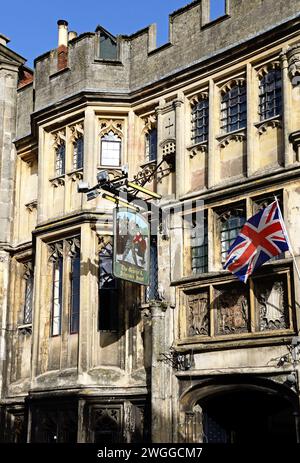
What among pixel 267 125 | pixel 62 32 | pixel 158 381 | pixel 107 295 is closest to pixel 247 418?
pixel 158 381

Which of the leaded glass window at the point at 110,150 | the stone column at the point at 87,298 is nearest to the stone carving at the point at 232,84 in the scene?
the leaded glass window at the point at 110,150

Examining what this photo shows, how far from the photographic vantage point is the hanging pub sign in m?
14.0

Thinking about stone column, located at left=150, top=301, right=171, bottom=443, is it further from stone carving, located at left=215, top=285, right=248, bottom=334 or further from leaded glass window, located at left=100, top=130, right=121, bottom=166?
leaded glass window, located at left=100, top=130, right=121, bottom=166

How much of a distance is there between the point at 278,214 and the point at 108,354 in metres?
4.64

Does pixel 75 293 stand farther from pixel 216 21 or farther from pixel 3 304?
pixel 216 21

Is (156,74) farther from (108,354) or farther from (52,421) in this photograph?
(52,421)

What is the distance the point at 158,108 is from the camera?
16.2 m

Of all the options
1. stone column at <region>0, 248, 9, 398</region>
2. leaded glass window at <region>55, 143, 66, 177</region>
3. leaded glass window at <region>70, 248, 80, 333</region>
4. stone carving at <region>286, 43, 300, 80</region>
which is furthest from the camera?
stone column at <region>0, 248, 9, 398</region>

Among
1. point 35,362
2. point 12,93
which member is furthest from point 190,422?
point 12,93

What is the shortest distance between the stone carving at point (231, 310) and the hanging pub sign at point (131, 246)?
1459 millimetres

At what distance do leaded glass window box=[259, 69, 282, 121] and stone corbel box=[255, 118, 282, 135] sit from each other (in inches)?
7.2

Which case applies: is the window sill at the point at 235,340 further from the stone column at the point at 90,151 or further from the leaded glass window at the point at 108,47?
the leaded glass window at the point at 108,47

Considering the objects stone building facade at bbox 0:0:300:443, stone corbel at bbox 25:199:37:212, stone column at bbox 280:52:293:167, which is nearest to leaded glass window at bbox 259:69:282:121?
stone building facade at bbox 0:0:300:443
